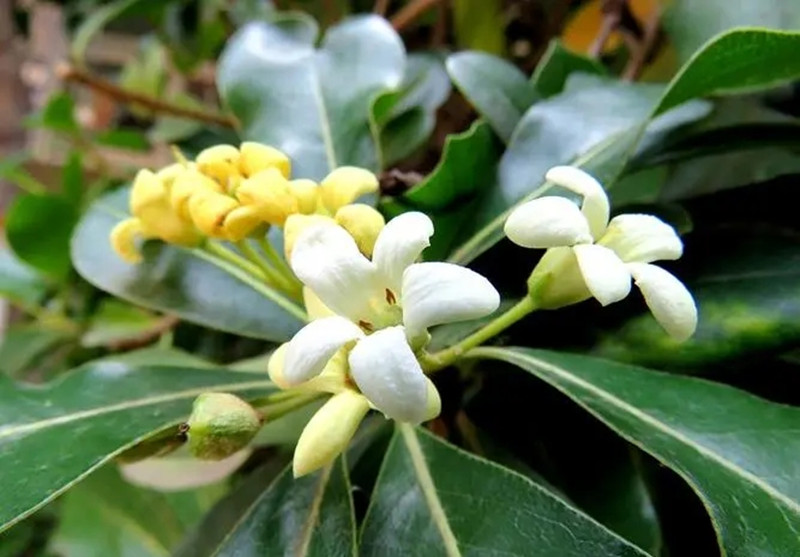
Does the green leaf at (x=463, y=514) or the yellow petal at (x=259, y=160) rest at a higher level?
the yellow petal at (x=259, y=160)

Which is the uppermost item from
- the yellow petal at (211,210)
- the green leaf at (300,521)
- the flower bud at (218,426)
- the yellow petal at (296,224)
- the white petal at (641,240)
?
the white petal at (641,240)

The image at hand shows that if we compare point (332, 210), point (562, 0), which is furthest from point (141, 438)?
Result: point (562, 0)

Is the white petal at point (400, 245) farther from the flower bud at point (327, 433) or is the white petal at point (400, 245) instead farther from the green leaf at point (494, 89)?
the green leaf at point (494, 89)

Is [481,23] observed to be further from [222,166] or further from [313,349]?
[313,349]

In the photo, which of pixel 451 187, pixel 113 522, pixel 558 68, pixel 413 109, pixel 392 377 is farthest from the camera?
pixel 113 522

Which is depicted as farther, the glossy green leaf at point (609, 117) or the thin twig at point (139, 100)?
the thin twig at point (139, 100)

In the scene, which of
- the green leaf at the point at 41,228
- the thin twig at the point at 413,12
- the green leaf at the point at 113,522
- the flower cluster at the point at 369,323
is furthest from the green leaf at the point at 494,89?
the green leaf at the point at 113,522

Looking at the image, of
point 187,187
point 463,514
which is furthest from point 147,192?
point 463,514
